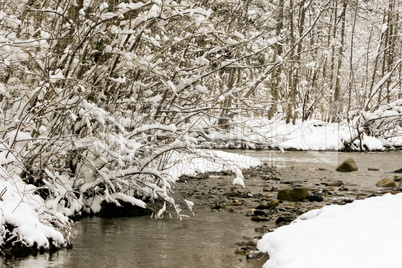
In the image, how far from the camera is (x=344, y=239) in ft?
14.5

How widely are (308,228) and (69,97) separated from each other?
13.5 ft

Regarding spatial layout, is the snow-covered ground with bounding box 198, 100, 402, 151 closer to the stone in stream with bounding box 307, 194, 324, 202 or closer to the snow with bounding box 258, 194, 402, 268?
the stone in stream with bounding box 307, 194, 324, 202

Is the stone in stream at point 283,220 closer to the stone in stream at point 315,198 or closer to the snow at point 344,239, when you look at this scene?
the snow at point 344,239

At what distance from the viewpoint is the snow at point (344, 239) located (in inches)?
152

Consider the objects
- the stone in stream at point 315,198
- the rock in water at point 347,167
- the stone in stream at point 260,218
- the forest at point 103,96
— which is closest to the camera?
the forest at point 103,96

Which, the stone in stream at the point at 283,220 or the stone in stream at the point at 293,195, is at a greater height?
the stone in stream at the point at 293,195

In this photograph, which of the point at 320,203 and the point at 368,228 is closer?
the point at 368,228

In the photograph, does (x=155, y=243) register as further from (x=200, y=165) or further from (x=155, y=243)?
(x=200, y=165)

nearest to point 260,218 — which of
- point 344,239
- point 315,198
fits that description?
point 315,198

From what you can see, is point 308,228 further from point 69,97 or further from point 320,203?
point 69,97

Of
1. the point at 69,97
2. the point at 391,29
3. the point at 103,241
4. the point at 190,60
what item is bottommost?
the point at 103,241

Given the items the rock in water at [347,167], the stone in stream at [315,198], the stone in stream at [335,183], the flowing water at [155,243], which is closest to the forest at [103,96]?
the flowing water at [155,243]

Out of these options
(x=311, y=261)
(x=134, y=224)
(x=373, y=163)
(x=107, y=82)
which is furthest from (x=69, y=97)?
(x=373, y=163)

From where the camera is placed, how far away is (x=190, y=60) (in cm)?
821
